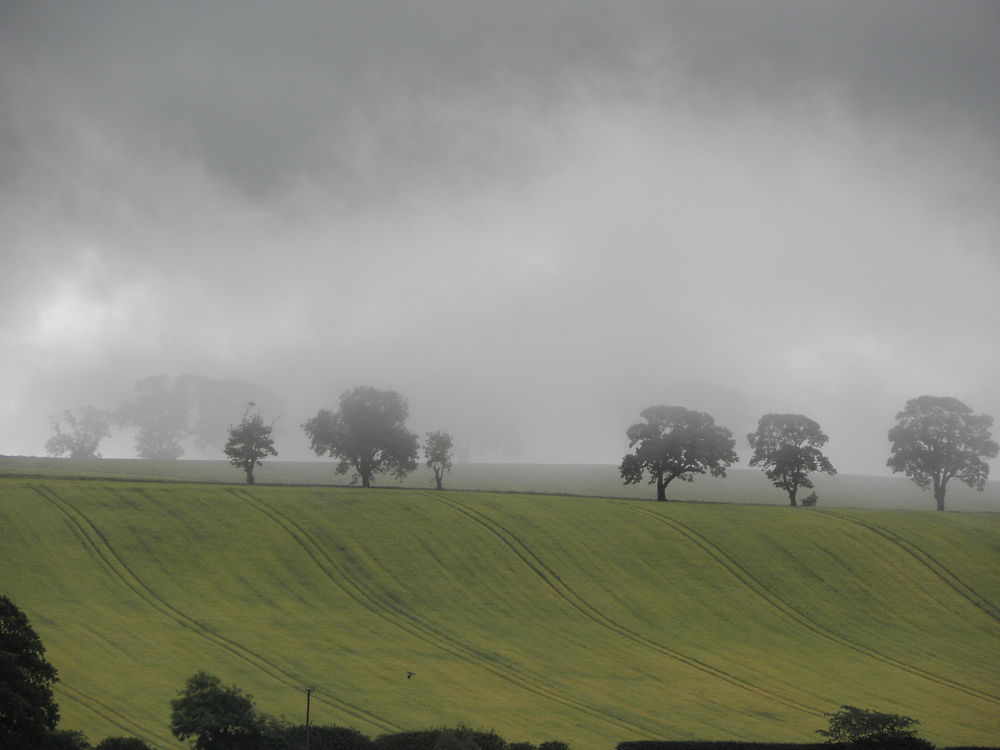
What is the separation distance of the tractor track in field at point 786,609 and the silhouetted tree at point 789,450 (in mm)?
22552

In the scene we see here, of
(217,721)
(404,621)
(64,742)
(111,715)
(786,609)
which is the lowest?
(111,715)

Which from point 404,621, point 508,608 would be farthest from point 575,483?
point 404,621

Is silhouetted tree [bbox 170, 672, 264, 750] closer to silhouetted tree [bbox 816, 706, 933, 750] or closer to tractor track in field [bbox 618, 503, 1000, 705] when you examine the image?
silhouetted tree [bbox 816, 706, 933, 750]

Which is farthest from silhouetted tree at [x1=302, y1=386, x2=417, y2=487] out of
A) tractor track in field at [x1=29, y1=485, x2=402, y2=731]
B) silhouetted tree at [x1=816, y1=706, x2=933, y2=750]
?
silhouetted tree at [x1=816, y1=706, x2=933, y2=750]

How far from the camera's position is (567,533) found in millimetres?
78750

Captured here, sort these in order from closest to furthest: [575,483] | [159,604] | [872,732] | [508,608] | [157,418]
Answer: [872,732] < [159,604] < [508,608] < [575,483] < [157,418]

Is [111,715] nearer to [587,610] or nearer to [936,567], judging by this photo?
[587,610]

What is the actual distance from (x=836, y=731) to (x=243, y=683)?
26682 mm

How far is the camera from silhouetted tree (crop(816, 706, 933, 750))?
38344 millimetres

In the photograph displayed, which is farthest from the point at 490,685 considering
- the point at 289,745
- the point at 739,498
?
the point at 739,498

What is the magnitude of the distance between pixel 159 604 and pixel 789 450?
6878cm

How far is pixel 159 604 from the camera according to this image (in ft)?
187

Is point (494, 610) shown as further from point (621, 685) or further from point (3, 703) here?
point (3, 703)

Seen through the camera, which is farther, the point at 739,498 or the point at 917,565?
the point at 739,498
